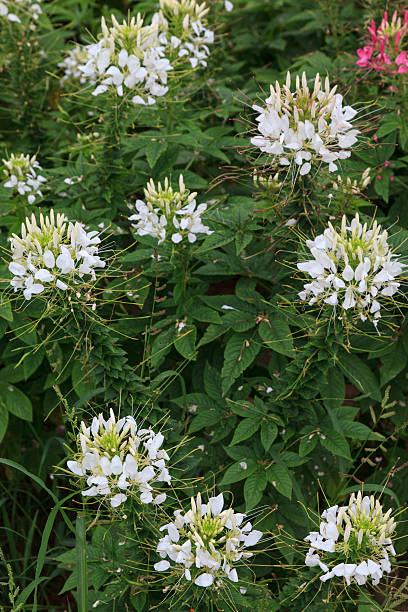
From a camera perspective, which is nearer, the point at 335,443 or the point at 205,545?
the point at 205,545

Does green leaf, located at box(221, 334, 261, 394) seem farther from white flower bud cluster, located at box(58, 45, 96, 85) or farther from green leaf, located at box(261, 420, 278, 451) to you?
white flower bud cluster, located at box(58, 45, 96, 85)

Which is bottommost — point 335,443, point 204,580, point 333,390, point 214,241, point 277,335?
point 204,580

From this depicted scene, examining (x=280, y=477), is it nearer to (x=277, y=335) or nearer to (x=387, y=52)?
(x=277, y=335)

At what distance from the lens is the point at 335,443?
7.66 feet

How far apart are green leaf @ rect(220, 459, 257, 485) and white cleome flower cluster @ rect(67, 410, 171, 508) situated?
Answer: 39 centimetres

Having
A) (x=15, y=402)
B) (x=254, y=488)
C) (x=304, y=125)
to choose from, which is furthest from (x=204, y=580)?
(x=304, y=125)

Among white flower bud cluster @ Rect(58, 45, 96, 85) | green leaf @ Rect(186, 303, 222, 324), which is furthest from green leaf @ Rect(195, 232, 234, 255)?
white flower bud cluster @ Rect(58, 45, 96, 85)

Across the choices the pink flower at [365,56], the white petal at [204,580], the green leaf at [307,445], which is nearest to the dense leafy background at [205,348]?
the green leaf at [307,445]

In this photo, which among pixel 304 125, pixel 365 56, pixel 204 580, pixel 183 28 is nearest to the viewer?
pixel 204 580

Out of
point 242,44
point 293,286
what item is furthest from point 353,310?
point 242,44

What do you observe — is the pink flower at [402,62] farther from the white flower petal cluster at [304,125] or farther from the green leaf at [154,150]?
the green leaf at [154,150]

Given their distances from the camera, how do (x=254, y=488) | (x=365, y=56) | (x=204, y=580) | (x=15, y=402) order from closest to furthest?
1. (x=204, y=580)
2. (x=254, y=488)
3. (x=15, y=402)
4. (x=365, y=56)

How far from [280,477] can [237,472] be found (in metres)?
0.15

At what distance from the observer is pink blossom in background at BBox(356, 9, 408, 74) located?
286cm
